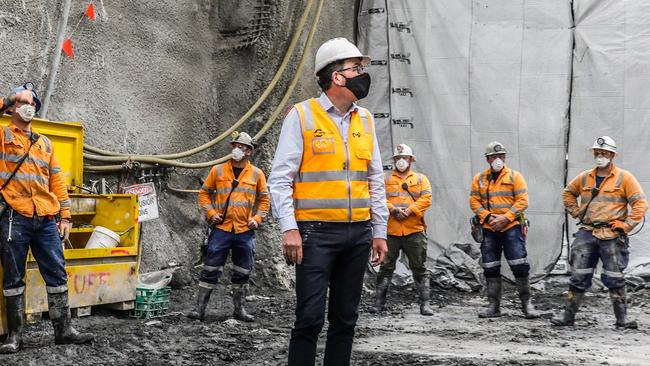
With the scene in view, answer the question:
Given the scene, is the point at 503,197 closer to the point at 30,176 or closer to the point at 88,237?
the point at 88,237

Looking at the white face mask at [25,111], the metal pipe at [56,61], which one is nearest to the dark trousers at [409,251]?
the metal pipe at [56,61]

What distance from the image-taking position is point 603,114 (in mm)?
10836

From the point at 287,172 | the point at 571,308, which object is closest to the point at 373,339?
the point at 571,308

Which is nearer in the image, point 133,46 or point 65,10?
point 65,10

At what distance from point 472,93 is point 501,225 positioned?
129 inches

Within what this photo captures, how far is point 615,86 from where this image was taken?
10773mm

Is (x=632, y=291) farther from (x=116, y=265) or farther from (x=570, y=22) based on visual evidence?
(x=116, y=265)

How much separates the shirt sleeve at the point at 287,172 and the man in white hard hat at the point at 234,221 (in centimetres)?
382

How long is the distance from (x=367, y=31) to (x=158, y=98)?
155 inches

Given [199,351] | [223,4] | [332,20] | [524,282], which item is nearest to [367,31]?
[332,20]

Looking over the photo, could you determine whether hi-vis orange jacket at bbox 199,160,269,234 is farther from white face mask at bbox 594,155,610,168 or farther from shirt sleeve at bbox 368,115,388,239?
shirt sleeve at bbox 368,115,388,239

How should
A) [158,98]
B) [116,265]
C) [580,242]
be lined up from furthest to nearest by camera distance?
1. [158,98]
2. [580,242]
3. [116,265]

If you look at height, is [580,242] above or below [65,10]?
below

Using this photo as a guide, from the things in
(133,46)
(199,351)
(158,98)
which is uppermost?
(133,46)
